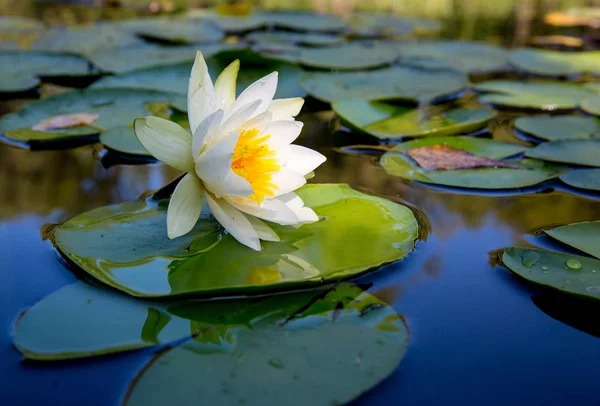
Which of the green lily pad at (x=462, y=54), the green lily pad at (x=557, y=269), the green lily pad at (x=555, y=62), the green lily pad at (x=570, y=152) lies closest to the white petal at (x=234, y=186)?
the green lily pad at (x=557, y=269)

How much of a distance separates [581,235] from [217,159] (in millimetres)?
990

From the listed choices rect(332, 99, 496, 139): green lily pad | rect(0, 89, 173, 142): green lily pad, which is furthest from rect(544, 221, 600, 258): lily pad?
rect(0, 89, 173, 142): green lily pad

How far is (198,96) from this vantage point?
1.35 metres

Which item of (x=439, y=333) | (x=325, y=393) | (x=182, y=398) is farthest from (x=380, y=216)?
(x=182, y=398)

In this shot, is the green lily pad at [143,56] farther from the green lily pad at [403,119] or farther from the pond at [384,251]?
the green lily pad at [403,119]

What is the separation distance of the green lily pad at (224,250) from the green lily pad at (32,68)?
1.72 m

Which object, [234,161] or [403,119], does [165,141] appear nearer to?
[234,161]

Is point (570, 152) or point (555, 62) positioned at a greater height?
point (555, 62)

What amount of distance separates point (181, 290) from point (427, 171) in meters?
1.07

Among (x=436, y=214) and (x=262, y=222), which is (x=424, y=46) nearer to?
(x=436, y=214)

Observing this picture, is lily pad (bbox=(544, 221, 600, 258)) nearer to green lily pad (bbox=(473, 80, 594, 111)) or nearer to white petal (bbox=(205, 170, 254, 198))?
white petal (bbox=(205, 170, 254, 198))

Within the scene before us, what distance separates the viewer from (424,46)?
3992mm

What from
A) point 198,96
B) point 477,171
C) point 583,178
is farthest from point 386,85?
point 198,96

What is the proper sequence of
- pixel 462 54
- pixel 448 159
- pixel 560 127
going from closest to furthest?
pixel 448 159
pixel 560 127
pixel 462 54
